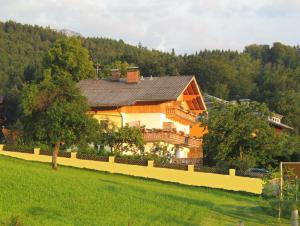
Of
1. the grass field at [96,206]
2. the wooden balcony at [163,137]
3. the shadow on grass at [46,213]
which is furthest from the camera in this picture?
the wooden balcony at [163,137]

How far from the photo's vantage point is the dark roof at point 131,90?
180ft

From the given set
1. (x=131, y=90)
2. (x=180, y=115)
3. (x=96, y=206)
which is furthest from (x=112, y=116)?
(x=96, y=206)

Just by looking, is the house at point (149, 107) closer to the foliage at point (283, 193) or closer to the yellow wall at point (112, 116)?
the yellow wall at point (112, 116)

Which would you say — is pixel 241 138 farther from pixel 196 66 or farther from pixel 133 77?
pixel 196 66

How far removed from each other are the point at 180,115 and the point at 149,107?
11.1 feet

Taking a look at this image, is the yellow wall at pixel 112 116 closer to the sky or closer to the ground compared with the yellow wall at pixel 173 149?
closer to the sky

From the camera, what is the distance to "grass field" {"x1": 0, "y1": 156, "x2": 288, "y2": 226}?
1953 centimetres

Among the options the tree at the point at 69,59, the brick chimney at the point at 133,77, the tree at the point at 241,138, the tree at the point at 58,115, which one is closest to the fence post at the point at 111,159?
the tree at the point at 58,115

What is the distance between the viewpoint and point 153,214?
871 inches

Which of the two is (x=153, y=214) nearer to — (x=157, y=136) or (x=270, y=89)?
(x=157, y=136)

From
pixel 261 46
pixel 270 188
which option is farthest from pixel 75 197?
pixel 261 46

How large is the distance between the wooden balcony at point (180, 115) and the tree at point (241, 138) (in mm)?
11391

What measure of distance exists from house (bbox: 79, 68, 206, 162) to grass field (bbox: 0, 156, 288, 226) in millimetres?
25461

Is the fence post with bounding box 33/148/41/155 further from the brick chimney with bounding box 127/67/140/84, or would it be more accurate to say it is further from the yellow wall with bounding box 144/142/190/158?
the brick chimney with bounding box 127/67/140/84
